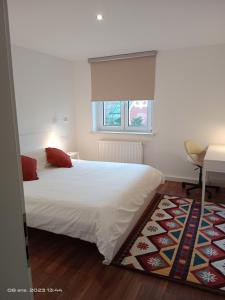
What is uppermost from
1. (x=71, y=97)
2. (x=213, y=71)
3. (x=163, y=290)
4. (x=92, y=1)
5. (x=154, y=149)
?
(x=92, y=1)

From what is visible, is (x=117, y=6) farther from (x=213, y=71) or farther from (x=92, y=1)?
(x=213, y=71)

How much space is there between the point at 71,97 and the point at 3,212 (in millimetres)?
4386

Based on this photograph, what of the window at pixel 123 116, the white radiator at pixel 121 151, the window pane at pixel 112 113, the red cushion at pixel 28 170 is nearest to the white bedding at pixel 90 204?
the red cushion at pixel 28 170

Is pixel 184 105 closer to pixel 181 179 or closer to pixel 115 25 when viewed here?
pixel 181 179

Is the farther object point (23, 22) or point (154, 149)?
point (154, 149)

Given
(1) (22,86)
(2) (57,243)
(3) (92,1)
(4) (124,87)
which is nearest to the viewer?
(3) (92,1)

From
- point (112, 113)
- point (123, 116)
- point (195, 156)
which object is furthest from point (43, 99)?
point (195, 156)

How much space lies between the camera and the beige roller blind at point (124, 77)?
412cm

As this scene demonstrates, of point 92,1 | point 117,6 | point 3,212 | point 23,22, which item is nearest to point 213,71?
point 117,6

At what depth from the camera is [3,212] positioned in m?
0.71

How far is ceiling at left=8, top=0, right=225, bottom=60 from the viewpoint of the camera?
220 cm

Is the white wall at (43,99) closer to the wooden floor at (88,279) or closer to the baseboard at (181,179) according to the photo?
the wooden floor at (88,279)

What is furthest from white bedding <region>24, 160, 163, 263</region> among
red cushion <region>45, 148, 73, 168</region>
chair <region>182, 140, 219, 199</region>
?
chair <region>182, 140, 219, 199</region>

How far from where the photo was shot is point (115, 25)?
2730 millimetres
